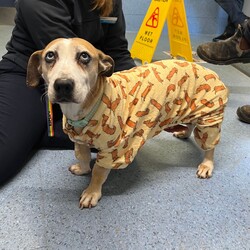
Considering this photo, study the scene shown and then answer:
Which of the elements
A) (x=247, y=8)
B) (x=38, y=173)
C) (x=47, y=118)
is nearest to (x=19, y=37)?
(x=47, y=118)

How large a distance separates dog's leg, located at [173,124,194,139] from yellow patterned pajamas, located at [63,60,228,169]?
0.20 metres

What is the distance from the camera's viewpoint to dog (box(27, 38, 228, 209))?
85cm

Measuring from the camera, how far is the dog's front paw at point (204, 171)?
1.21 meters

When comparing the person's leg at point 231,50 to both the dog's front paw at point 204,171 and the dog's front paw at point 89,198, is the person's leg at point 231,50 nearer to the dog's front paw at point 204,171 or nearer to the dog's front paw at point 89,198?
the dog's front paw at point 204,171

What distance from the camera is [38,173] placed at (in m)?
1.18

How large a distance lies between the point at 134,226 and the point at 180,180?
307 mm

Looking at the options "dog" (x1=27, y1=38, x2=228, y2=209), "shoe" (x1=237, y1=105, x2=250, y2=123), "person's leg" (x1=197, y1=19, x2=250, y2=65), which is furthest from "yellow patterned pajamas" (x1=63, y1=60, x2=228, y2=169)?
"person's leg" (x1=197, y1=19, x2=250, y2=65)

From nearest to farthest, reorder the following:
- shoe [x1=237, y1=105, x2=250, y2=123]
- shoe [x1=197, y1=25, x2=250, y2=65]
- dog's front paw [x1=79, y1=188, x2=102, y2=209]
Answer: dog's front paw [x1=79, y1=188, x2=102, y2=209], shoe [x1=237, y1=105, x2=250, y2=123], shoe [x1=197, y1=25, x2=250, y2=65]

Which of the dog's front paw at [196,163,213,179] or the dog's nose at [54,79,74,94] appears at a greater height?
the dog's nose at [54,79,74,94]

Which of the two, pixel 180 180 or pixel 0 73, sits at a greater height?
pixel 0 73

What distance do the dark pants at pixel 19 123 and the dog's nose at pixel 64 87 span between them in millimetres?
405

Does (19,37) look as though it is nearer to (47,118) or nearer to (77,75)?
(47,118)

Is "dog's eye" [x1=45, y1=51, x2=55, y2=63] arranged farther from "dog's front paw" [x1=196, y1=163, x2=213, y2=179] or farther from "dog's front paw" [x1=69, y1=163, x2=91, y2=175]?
"dog's front paw" [x1=196, y1=163, x2=213, y2=179]

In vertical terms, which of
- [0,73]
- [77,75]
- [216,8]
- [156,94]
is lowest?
[216,8]
